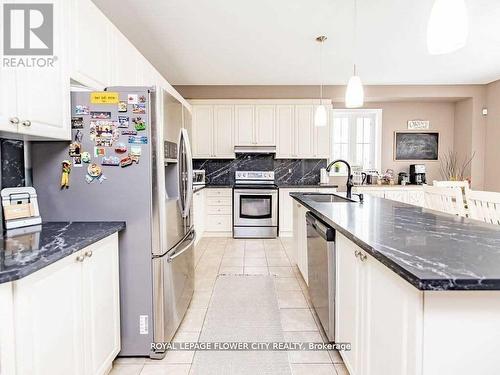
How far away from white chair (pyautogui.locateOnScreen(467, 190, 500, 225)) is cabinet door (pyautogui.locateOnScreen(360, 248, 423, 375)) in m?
1.53

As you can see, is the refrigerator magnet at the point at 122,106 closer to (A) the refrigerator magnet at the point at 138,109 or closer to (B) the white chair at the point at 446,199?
(A) the refrigerator magnet at the point at 138,109

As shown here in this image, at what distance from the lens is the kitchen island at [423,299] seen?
2.92ft

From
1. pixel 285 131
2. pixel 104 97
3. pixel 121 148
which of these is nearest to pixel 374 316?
pixel 121 148

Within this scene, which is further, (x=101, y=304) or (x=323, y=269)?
(x=323, y=269)

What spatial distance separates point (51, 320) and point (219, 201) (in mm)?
4033

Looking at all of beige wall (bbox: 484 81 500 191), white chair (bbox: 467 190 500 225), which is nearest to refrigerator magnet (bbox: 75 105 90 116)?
white chair (bbox: 467 190 500 225)

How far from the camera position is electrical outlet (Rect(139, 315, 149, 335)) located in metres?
1.85

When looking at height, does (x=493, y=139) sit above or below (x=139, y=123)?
above

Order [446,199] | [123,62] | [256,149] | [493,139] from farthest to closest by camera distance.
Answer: [256,149]
[493,139]
[446,199]
[123,62]

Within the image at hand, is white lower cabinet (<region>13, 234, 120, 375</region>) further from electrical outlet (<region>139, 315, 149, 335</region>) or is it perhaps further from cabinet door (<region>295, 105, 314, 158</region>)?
cabinet door (<region>295, 105, 314, 158</region>)

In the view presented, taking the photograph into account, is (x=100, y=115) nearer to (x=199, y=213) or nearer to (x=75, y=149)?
(x=75, y=149)

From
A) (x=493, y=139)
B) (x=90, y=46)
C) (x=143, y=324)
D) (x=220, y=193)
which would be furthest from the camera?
(x=220, y=193)

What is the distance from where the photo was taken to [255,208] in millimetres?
5055

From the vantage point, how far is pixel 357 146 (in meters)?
5.98
